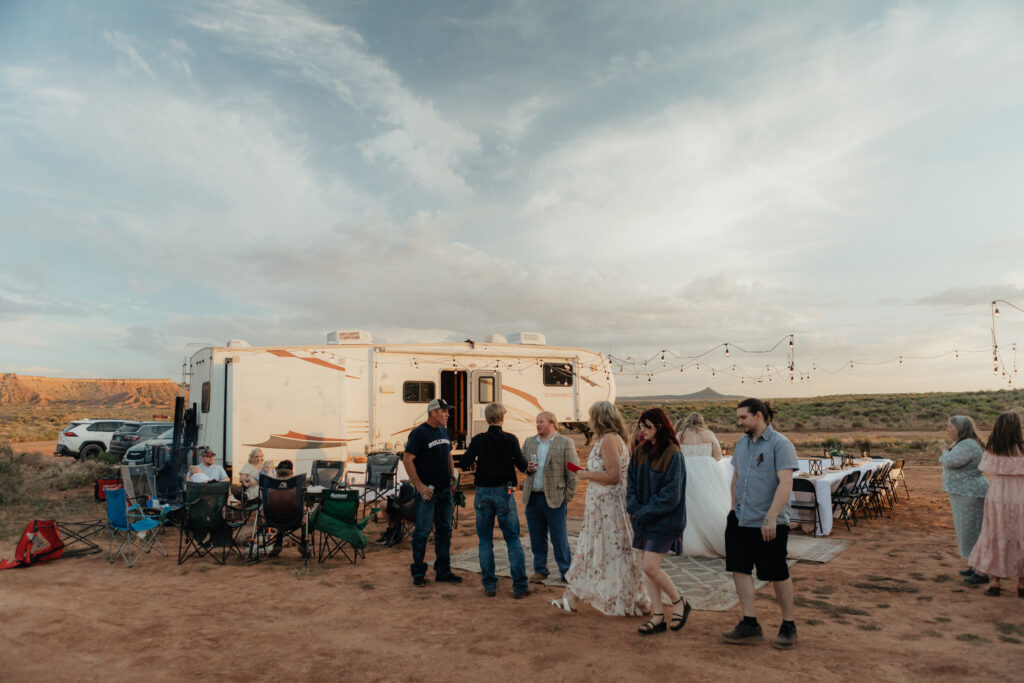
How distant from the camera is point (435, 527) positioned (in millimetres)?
5770

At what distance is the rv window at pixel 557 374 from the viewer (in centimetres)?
1365

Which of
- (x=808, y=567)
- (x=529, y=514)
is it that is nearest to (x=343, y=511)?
(x=529, y=514)

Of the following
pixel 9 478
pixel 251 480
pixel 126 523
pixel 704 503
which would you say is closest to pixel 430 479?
pixel 704 503

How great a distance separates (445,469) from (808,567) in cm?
371

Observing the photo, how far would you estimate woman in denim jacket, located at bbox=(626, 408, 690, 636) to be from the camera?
421 centimetres

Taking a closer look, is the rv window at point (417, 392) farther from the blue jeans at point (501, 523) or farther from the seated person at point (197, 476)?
the blue jeans at point (501, 523)

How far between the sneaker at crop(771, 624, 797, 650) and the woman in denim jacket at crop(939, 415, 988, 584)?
2.63m

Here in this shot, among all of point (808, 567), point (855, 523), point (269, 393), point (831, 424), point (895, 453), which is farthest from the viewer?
point (831, 424)

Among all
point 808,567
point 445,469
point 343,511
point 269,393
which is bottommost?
point 808,567

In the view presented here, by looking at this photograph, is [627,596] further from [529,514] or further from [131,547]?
[131,547]

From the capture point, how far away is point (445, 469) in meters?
5.70

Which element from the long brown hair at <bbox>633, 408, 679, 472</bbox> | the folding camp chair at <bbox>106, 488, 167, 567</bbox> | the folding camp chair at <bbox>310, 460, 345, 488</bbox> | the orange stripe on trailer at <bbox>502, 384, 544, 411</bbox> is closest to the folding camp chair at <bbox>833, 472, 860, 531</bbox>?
the long brown hair at <bbox>633, 408, 679, 472</bbox>

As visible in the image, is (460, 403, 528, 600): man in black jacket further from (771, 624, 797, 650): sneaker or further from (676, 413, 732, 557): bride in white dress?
(676, 413, 732, 557): bride in white dress

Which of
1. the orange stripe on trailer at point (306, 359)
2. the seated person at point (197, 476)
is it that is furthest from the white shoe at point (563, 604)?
the orange stripe on trailer at point (306, 359)
